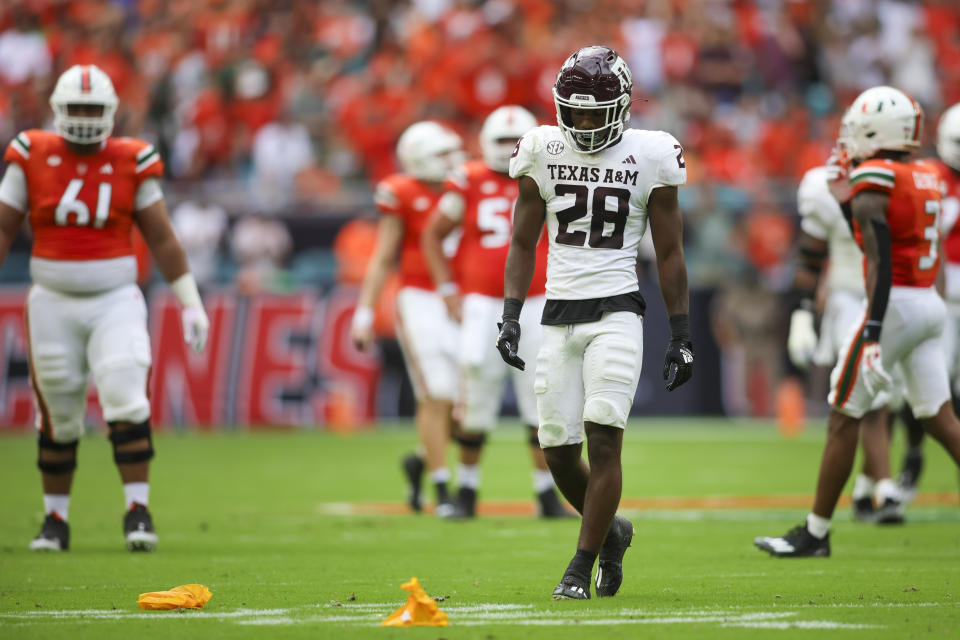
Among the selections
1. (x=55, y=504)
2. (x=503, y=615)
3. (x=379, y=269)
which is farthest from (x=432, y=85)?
(x=503, y=615)

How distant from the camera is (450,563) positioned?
6.95 metres

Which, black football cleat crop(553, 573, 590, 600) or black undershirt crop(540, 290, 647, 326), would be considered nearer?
black football cleat crop(553, 573, 590, 600)

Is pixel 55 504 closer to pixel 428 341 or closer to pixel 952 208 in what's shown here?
pixel 428 341

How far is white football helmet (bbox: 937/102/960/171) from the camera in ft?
31.1

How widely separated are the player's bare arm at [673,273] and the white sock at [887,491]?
132 inches

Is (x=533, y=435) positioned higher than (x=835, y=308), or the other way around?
(x=835, y=308)

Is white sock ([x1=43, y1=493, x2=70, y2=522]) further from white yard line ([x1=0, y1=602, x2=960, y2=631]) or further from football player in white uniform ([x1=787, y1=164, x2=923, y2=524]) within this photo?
football player in white uniform ([x1=787, y1=164, x2=923, y2=524])

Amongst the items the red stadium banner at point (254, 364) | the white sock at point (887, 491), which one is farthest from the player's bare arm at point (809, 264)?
the red stadium banner at point (254, 364)

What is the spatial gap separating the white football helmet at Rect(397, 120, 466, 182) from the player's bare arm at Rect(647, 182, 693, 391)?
4570mm

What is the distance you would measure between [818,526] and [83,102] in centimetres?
418

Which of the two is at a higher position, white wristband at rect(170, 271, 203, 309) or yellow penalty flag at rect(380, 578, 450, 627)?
white wristband at rect(170, 271, 203, 309)

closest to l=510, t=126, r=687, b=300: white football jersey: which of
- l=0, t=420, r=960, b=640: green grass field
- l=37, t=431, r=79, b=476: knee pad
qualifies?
l=0, t=420, r=960, b=640: green grass field

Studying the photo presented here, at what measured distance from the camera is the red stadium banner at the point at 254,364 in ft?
54.2

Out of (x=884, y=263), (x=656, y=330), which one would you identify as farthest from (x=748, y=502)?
(x=656, y=330)
